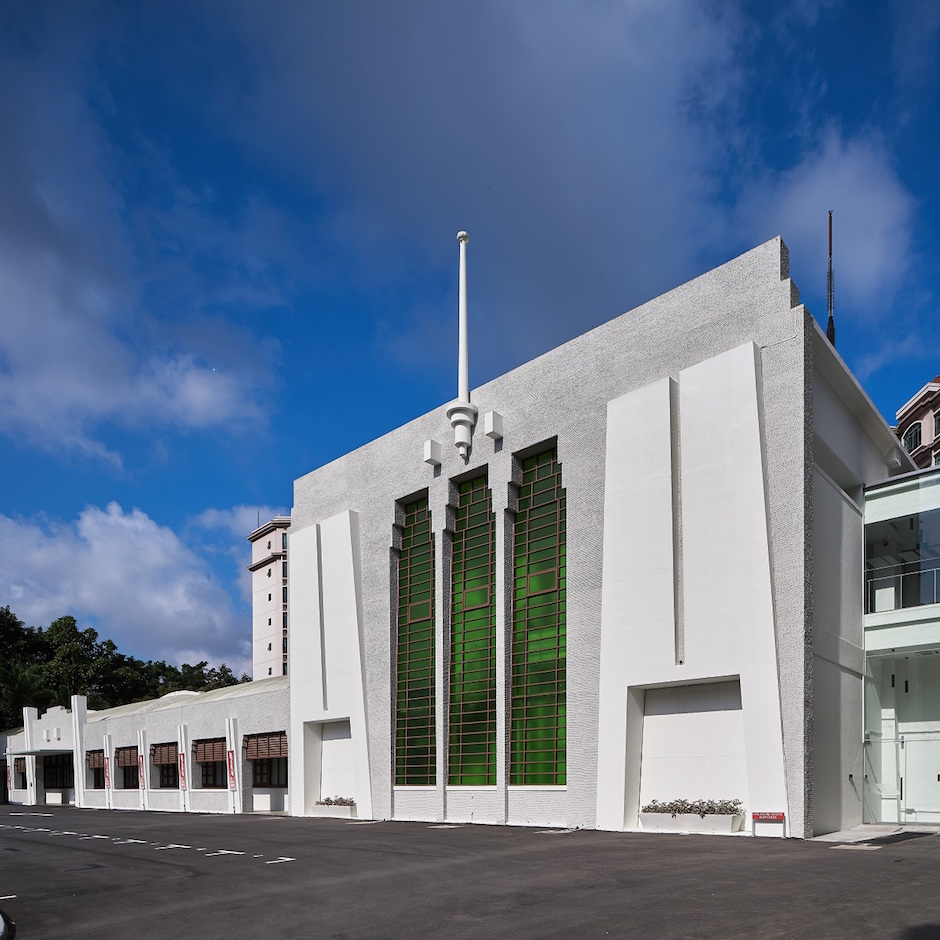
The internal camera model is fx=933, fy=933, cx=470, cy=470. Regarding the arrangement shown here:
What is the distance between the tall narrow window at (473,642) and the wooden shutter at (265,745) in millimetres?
12253

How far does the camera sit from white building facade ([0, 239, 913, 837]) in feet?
74.9

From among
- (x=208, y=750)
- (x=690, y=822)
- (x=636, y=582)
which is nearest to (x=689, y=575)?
(x=636, y=582)

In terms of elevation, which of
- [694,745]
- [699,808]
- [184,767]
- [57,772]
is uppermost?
[694,745]

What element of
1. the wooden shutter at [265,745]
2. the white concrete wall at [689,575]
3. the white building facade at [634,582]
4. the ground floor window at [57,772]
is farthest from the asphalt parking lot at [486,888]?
the ground floor window at [57,772]

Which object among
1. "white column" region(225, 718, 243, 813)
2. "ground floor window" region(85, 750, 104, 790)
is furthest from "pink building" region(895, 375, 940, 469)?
"ground floor window" region(85, 750, 104, 790)

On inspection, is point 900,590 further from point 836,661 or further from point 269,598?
point 269,598

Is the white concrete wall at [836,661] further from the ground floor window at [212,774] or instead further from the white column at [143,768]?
the white column at [143,768]

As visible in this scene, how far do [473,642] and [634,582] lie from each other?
311 inches

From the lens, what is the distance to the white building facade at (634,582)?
22844 mm

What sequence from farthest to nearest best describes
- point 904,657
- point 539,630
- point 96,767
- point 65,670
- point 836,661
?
point 65,670
point 96,767
point 539,630
point 904,657
point 836,661

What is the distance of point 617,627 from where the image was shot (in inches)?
1013

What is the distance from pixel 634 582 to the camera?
2547cm

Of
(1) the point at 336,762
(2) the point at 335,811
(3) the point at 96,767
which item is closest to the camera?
(2) the point at 335,811

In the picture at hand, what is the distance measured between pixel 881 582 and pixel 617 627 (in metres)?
7.69
